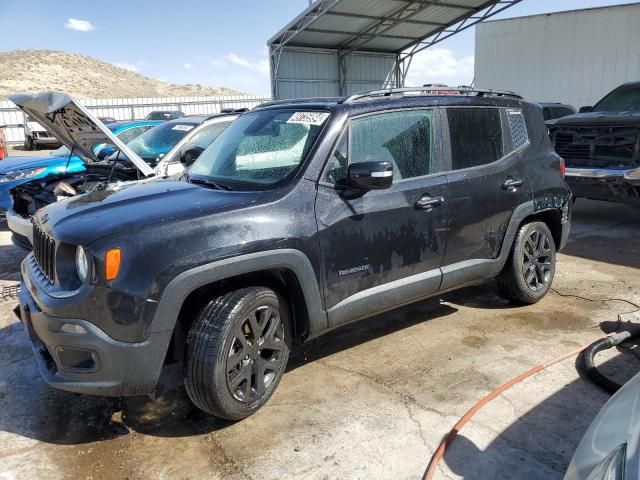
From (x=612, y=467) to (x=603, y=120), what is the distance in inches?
283

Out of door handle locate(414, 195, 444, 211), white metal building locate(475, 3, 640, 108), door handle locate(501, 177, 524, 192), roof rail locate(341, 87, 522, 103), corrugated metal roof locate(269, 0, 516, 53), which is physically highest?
corrugated metal roof locate(269, 0, 516, 53)

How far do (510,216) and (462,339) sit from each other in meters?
1.08

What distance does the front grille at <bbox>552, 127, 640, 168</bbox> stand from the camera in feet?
23.8

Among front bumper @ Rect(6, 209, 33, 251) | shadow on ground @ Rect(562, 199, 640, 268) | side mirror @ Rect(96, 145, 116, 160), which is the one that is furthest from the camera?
side mirror @ Rect(96, 145, 116, 160)

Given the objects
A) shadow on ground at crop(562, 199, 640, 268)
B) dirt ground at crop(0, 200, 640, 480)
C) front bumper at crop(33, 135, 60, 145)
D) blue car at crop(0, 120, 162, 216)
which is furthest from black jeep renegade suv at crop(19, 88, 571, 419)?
front bumper at crop(33, 135, 60, 145)

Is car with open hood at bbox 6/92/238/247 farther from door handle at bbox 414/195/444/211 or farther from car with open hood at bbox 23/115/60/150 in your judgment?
car with open hood at bbox 23/115/60/150

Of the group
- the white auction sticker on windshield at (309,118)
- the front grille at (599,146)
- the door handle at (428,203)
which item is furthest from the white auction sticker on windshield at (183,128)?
the front grille at (599,146)

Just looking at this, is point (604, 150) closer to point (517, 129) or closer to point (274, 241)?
point (517, 129)

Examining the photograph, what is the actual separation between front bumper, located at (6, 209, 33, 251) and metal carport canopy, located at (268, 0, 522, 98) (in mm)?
12742

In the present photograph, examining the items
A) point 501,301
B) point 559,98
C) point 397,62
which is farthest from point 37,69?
point 501,301

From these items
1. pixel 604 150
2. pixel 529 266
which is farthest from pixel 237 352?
pixel 604 150

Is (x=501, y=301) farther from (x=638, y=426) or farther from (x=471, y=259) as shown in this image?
(x=638, y=426)

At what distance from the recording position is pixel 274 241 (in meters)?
3.08

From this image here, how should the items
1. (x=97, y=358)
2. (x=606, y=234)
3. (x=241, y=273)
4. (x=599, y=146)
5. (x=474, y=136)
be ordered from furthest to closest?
(x=599, y=146) → (x=606, y=234) → (x=474, y=136) → (x=241, y=273) → (x=97, y=358)
